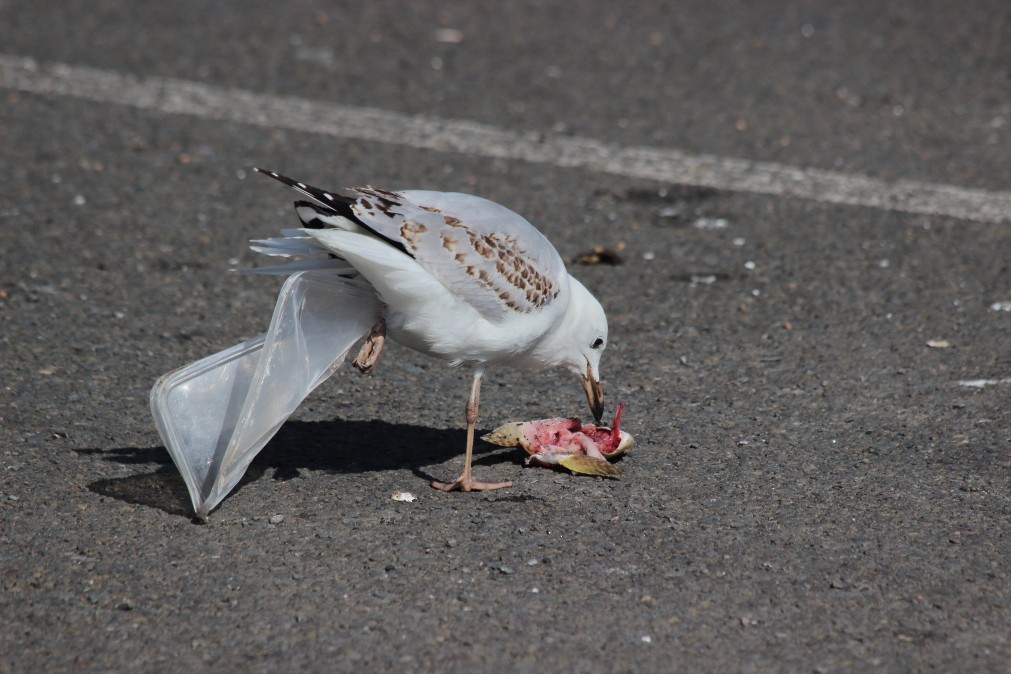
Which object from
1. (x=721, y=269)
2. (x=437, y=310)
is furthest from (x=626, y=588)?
(x=721, y=269)

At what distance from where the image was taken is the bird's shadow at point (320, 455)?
163 inches

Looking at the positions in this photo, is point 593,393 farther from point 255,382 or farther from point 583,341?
point 255,382

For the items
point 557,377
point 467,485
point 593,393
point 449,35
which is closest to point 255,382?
point 467,485

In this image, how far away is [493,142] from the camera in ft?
25.2

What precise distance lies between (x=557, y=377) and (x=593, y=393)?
677mm

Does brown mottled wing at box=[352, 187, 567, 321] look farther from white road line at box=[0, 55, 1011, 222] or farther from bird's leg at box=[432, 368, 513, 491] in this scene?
white road line at box=[0, 55, 1011, 222]

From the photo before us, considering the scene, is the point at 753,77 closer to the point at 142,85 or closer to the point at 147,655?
the point at 142,85

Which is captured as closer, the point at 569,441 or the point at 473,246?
the point at 473,246

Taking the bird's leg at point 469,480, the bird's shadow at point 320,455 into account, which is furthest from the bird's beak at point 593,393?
the bird's leg at point 469,480

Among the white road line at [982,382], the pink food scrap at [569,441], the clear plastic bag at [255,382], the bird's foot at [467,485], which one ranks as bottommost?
the bird's foot at [467,485]

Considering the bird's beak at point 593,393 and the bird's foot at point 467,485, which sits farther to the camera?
the bird's beak at point 593,393

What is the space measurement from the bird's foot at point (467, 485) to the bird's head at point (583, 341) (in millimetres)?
532

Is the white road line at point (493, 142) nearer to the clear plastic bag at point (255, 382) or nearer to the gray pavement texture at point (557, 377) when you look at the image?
the gray pavement texture at point (557, 377)

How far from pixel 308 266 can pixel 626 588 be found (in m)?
1.56
